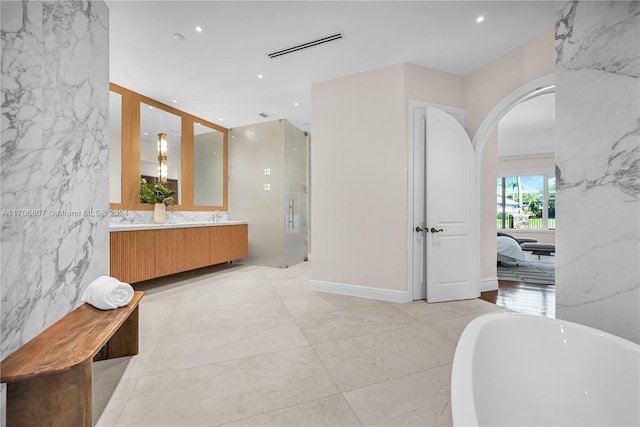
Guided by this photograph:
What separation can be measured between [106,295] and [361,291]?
247 cm

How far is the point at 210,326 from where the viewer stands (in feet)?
7.83

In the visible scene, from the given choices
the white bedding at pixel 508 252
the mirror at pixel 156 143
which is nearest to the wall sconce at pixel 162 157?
the mirror at pixel 156 143

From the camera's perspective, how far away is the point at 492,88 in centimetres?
302

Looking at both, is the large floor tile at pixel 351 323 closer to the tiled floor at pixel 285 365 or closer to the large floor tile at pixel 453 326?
the tiled floor at pixel 285 365

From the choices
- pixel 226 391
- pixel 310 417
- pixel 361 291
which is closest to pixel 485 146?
pixel 361 291

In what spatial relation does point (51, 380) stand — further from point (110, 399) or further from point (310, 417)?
point (310, 417)

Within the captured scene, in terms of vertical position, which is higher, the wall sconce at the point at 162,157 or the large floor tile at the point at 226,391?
the wall sconce at the point at 162,157

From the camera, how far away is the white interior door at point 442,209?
3057 millimetres

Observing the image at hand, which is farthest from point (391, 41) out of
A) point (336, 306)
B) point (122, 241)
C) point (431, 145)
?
point (122, 241)

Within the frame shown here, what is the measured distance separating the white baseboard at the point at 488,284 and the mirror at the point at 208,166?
457cm

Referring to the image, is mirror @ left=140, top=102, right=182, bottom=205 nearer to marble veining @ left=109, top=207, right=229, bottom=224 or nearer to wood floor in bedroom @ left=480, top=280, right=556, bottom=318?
marble veining @ left=109, top=207, right=229, bottom=224

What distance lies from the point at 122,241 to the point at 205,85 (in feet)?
7.30

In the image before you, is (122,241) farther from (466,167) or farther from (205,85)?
(466,167)

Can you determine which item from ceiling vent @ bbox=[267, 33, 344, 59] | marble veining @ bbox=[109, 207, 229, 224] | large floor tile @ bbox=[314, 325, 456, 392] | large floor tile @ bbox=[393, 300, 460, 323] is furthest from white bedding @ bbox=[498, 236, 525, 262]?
marble veining @ bbox=[109, 207, 229, 224]
